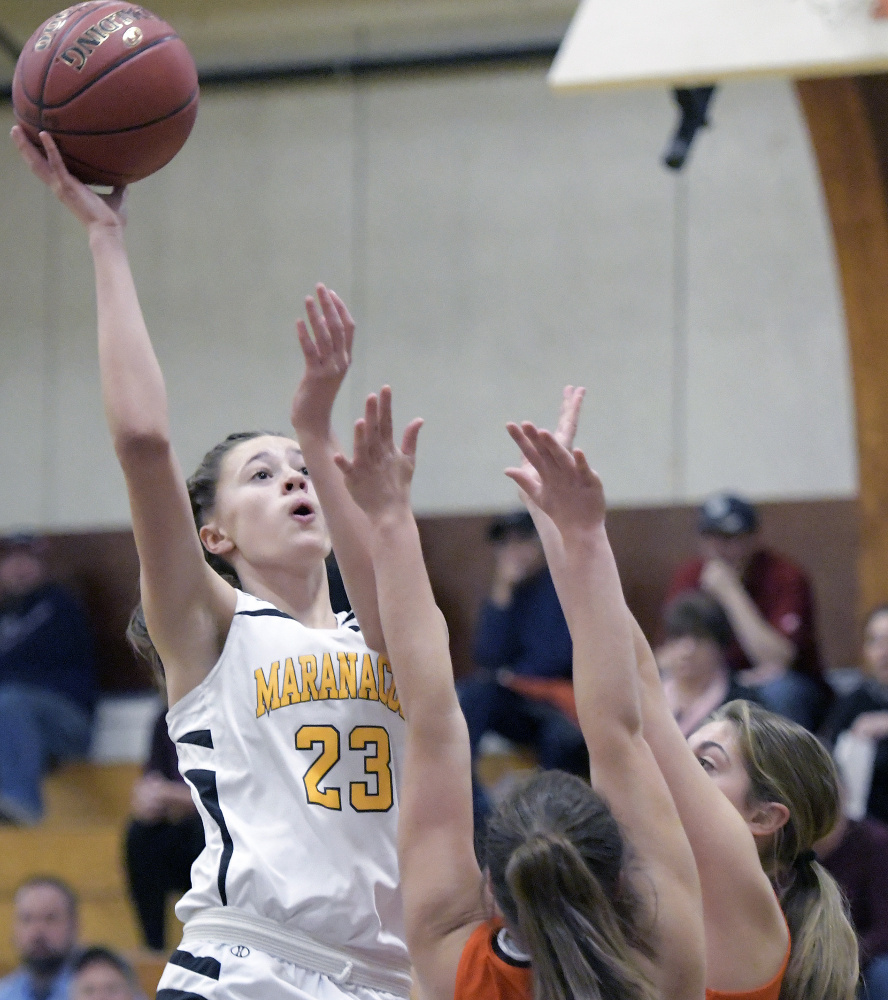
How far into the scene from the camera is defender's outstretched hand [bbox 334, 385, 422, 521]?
249 centimetres

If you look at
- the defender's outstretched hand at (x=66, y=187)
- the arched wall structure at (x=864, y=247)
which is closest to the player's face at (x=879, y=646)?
the arched wall structure at (x=864, y=247)

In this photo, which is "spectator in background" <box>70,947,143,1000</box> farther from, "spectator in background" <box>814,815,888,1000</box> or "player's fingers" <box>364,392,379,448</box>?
"player's fingers" <box>364,392,379,448</box>

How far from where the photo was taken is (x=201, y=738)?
105 inches

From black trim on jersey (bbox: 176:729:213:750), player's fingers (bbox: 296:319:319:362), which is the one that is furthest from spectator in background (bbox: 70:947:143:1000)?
player's fingers (bbox: 296:319:319:362)

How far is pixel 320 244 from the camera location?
9.00 metres

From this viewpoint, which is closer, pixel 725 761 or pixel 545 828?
pixel 545 828

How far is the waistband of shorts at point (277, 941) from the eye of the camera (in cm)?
257

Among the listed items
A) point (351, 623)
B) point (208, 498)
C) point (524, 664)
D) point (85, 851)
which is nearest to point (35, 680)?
point (85, 851)

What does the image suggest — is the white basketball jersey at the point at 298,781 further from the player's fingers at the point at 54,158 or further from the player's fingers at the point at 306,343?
the player's fingers at the point at 54,158

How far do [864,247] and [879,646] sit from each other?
1549mm

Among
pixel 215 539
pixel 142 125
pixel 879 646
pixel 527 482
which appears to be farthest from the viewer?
pixel 879 646

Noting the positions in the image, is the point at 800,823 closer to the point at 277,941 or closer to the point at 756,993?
the point at 756,993

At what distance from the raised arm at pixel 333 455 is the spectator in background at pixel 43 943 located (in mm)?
3344

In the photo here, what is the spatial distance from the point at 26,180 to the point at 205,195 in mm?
1149
